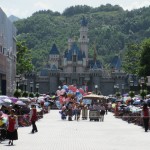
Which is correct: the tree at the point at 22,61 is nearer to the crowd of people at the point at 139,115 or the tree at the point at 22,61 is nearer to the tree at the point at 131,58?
the tree at the point at 131,58

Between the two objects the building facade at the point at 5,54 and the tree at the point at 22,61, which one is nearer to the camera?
the building facade at the point at 5,54

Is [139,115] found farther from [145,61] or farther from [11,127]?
[145,61]

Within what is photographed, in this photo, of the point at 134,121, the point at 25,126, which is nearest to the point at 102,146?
the point at 25,126

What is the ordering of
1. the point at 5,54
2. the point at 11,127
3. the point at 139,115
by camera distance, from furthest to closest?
the point at 5,54
the point at 139,115
the point at 11,127

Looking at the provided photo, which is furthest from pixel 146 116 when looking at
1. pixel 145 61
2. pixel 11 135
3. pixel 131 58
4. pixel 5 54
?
pixel 131 58

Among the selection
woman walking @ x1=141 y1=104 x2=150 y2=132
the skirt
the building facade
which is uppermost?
the building facade

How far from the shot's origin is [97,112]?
57.5 meters

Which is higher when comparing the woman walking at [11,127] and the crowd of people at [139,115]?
the crowd of people at [139,115]

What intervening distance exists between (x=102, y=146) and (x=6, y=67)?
67895 mm

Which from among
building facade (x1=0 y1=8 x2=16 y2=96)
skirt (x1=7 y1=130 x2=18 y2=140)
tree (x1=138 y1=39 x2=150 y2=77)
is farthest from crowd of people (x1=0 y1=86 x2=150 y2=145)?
tree (x1=138 y1=39 x2=150 y2=77)

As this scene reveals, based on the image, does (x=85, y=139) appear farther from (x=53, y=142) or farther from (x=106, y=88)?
(x=106, y=88)

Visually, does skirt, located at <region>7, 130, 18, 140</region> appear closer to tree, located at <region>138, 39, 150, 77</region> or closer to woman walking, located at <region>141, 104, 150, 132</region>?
woman walking, located at <region>141, 104, 150, 132</region>

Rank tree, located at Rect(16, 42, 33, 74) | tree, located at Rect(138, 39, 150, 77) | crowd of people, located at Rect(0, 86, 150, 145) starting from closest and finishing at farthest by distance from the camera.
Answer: crowd of people, located at Rect(0, 86, 150, 145) → tree, located at Rect(138, 39, 150, 77) → tree, located at Rect(16, 42, 33, 74)

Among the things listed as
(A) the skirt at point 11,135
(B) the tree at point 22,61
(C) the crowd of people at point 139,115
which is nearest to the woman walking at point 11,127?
(A) the skirt at point 11,135
